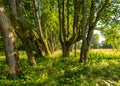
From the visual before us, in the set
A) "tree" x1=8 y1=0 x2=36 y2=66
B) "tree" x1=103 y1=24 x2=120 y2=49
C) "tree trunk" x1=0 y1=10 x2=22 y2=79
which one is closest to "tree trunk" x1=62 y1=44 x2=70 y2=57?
"tree" x1=103 y1=24 x2=120 y2=49

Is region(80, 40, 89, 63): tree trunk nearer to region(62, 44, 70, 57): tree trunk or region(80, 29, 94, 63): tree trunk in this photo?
region(80, 29, 94, 63): tree trunk

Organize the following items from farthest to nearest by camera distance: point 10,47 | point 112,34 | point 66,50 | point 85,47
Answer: point 112,34 < point 66,50 < point 85,47 < point 10,47

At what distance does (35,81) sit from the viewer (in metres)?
8.55

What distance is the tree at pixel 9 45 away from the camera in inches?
346

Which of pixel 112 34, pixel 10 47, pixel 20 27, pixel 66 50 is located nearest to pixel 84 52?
pixel 20 27

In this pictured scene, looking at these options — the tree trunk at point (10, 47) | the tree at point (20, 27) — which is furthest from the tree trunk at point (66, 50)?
the tree trunk at point (10, 47)

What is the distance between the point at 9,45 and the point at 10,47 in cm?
8

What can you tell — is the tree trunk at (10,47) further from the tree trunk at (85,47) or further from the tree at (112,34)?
the tree at (112,34)

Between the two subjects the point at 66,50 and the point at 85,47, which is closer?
the point at 85,47

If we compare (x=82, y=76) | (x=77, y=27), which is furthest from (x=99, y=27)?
(x=82, y=76)

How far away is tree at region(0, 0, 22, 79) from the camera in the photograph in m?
8.80

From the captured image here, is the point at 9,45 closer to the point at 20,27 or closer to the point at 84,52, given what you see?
the point at 20,27

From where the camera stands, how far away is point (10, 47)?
8961 millimetres

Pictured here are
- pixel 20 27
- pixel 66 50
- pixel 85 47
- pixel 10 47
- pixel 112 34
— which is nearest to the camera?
pixel 10 47
